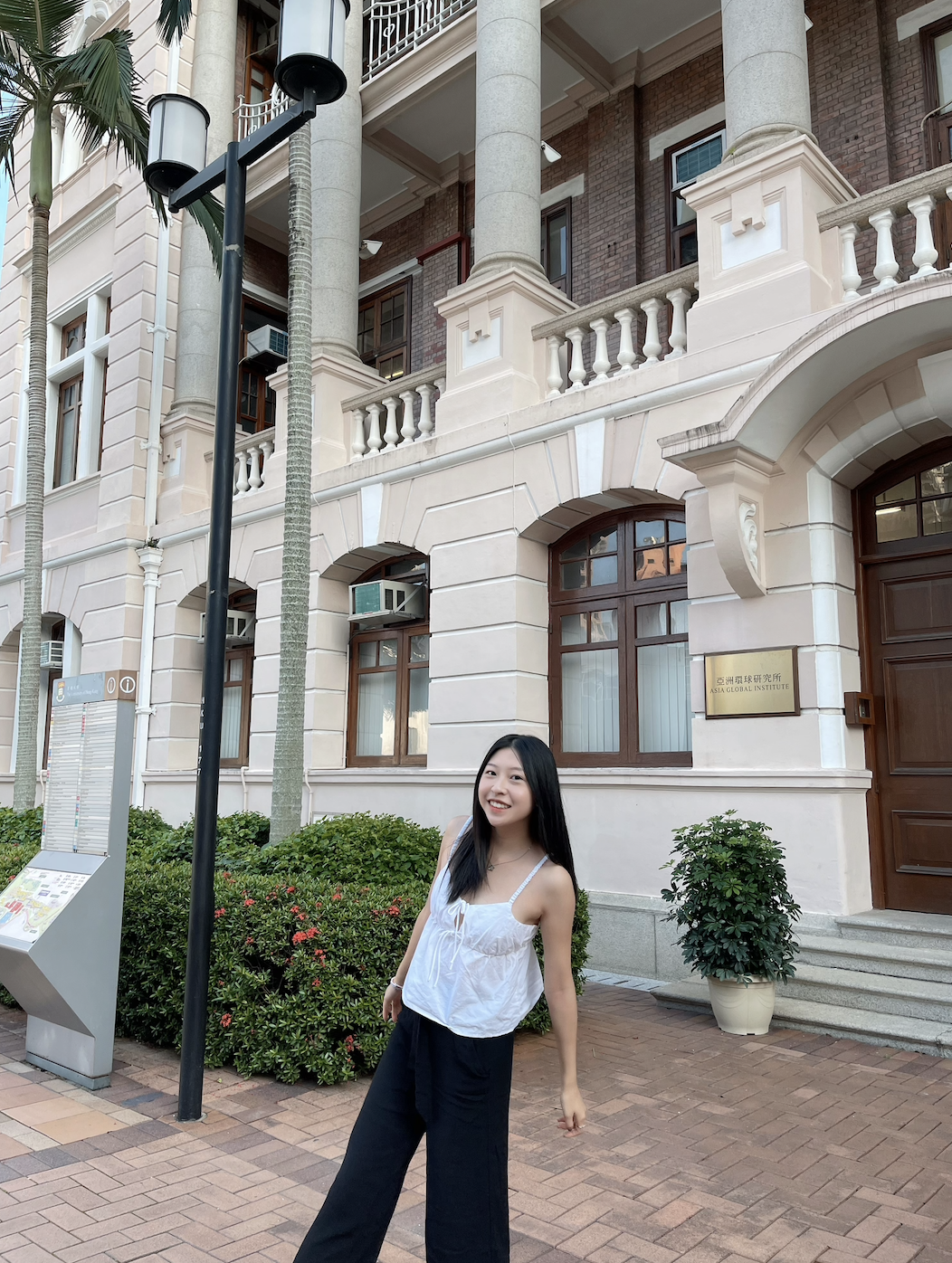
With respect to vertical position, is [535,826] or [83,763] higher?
[83,763]

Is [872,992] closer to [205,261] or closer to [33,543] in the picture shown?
[33,543]

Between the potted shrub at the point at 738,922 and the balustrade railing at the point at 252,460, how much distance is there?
8.68 m

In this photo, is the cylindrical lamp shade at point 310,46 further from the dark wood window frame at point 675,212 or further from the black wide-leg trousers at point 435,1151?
the dark wood window frame at point 675,212

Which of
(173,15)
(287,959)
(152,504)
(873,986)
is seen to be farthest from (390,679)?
(173,15)

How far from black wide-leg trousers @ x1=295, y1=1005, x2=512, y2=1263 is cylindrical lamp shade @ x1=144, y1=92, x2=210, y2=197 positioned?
18.0ft

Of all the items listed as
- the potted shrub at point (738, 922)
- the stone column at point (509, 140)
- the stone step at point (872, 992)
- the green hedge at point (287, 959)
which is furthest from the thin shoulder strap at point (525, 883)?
the stone column at point (509, 140)

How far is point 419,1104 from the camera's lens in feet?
9.14

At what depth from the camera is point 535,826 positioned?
299 cm

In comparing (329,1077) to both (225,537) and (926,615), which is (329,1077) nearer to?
(225,537)

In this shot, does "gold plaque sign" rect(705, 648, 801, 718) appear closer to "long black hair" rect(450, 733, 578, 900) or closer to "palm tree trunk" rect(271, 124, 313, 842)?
"palm tree trunk" rect(271, 124, 313, 842)

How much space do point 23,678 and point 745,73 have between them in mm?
10647

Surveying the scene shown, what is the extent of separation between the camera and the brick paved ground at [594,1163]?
12.4ft

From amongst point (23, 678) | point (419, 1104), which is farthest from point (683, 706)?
point (23, 678)

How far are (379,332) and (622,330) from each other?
283 inches
